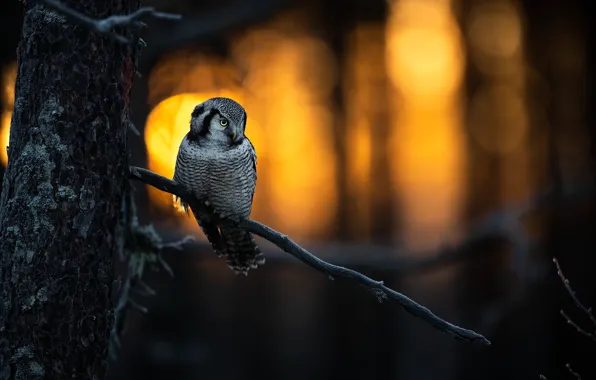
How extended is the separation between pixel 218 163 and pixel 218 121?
0.19 m

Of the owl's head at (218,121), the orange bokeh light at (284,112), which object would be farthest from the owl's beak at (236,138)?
the orange bokeh light at (284,112)

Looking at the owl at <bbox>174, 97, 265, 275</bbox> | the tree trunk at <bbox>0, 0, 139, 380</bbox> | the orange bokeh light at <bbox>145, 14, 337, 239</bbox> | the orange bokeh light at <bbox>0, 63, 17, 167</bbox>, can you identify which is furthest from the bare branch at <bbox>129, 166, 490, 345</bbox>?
the orange bokeh light at <bbox>145, 14, 337, 239</bbox>

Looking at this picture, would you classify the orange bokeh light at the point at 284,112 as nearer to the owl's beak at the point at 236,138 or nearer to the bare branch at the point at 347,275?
the owl's beak at the point at 236,138

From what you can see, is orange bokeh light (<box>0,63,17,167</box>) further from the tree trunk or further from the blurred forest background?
the tree trunk

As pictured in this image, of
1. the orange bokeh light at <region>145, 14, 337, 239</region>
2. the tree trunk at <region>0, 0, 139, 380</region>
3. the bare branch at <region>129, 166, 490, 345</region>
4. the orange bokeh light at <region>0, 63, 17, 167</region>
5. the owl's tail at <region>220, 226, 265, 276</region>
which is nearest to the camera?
the tree trunk at <region>0, 0, 139, 380</region>

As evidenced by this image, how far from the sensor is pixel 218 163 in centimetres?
360

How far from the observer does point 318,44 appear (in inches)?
332

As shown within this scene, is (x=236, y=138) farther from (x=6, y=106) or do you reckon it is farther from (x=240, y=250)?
(x=6, y=106)

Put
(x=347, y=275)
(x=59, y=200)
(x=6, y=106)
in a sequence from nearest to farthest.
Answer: (x=59, y=200) < (x=347, y=275) < (x=6, y=106)

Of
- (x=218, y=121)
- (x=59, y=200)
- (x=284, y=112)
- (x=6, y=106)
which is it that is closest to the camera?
(x=59, y=200)

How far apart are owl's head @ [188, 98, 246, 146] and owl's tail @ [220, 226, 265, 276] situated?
1.48 ft

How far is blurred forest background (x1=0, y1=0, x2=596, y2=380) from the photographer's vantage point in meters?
7.82

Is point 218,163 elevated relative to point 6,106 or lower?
lower

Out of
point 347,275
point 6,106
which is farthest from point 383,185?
point 347,275
